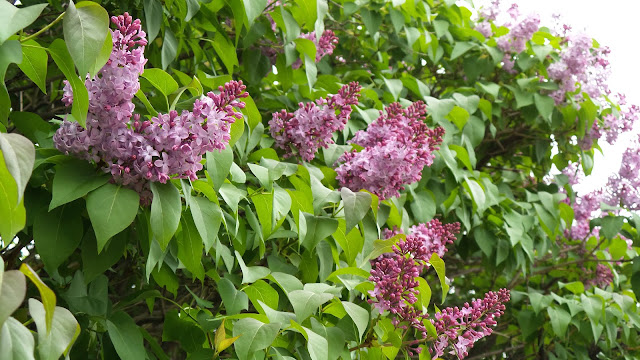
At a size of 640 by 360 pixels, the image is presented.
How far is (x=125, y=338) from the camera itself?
1585 millimetres

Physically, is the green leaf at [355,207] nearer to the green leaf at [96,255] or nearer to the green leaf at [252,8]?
the green leaf at [96,255]

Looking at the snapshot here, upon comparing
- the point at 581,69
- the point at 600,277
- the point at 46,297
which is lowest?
the point at 600,277

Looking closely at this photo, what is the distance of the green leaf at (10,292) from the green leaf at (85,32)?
40 centimetres

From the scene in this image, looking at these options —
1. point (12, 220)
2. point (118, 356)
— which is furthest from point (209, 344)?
point (12, 220)

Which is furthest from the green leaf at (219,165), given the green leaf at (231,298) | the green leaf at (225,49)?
the green leaf at (225,49)

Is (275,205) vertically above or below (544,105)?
above

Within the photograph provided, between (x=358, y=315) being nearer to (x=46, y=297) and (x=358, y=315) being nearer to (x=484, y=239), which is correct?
(x=46, y=297)

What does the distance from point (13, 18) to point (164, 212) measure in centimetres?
43

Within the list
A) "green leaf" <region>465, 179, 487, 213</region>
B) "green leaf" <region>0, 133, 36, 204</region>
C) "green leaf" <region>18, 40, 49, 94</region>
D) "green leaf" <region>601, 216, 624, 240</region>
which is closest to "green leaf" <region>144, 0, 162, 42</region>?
"green leaf" <region>18, 40, 49, 94</region>

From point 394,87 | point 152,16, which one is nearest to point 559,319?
point 394,87

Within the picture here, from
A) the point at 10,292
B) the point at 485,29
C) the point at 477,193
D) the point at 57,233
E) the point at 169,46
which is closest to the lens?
the point at 10,292

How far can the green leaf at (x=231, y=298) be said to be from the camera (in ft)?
5.55

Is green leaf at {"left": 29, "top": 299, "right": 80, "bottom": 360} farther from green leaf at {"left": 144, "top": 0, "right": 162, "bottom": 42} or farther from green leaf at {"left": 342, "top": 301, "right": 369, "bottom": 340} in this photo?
green leaf at {"left": 144, "top": 0, "right": 162, "bottom": 42}

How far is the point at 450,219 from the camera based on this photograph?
10.2 ft
